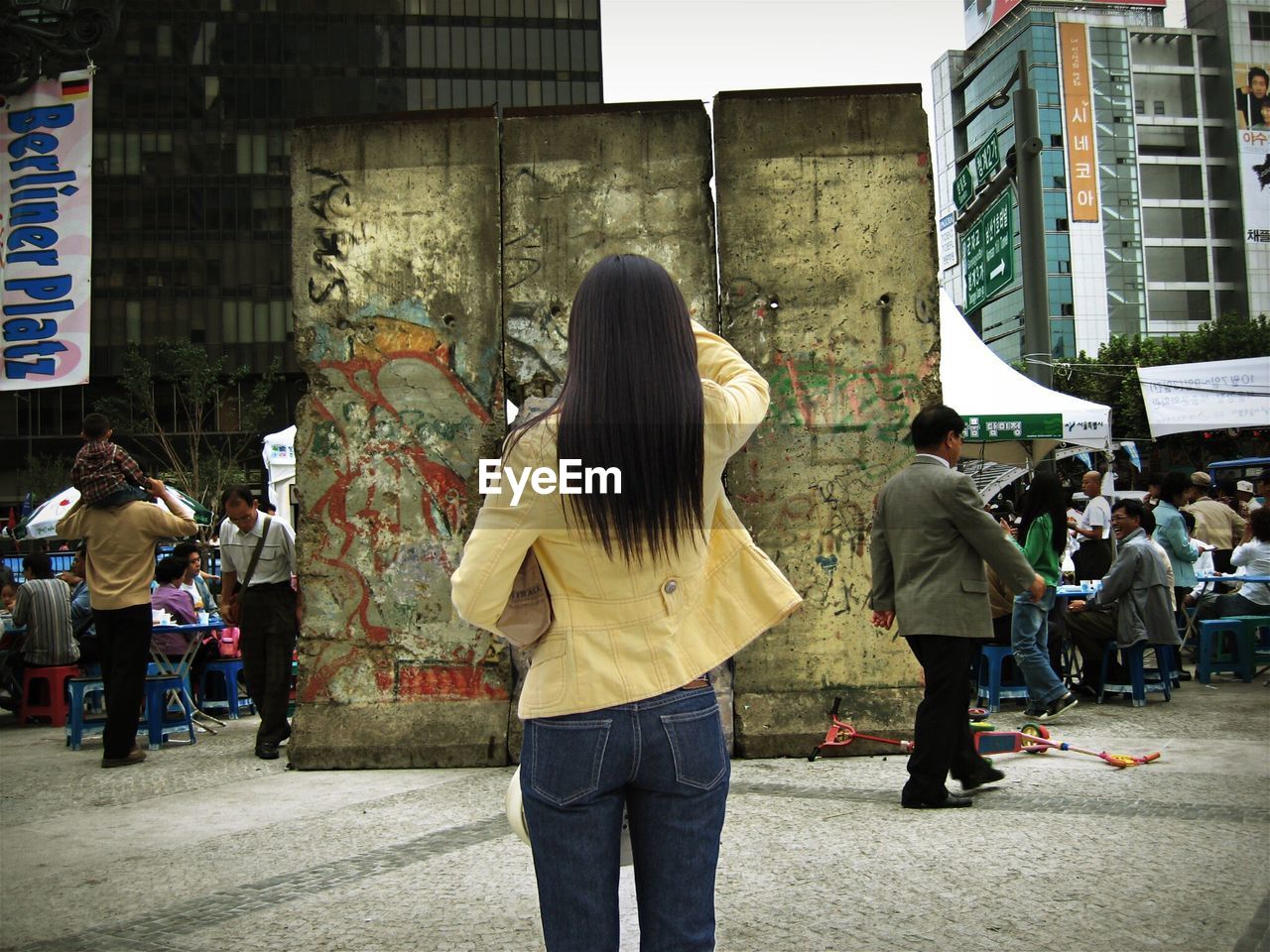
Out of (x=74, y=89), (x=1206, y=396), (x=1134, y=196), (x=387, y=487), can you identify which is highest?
(x=1134, y=196)

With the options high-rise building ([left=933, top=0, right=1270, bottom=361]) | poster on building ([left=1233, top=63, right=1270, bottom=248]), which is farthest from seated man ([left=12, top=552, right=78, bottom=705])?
high-rise building ([left=933, top=0, right=1270, bottom=361])

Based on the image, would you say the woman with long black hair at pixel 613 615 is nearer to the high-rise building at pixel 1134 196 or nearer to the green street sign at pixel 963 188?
the green street sign at pixel 963 188

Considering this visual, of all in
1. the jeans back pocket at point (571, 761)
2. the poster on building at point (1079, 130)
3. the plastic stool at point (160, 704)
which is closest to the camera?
the jeans back pocket at point (571, 761)

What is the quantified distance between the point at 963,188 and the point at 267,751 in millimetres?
8353

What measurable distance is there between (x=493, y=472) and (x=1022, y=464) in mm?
13336

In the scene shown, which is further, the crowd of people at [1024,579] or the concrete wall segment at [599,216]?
the concrete wall segment at [599,216]

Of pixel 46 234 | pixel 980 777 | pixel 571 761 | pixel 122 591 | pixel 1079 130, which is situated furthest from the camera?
pixel 1079 130

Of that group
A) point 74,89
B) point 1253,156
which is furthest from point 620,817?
point 1253,156

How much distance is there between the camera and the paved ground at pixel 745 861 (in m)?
3.75

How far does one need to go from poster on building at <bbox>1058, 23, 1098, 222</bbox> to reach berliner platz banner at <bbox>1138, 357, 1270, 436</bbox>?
5378 centimetres

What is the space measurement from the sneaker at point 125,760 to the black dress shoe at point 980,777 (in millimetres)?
5239

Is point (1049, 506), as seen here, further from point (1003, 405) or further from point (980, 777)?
point (1003, 405)

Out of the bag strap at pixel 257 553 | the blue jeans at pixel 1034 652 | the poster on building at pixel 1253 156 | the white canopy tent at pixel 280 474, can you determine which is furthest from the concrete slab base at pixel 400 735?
the poster on building at pixel 1253 156

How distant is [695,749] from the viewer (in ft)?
6.86
